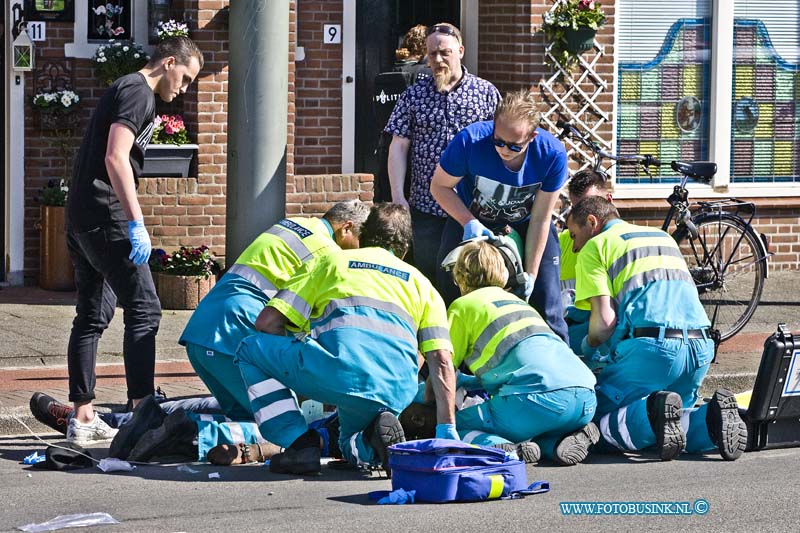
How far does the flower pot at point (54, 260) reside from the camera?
11.4 metres

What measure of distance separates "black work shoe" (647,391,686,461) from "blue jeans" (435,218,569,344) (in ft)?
3.34

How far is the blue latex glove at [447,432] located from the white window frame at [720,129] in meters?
6.54

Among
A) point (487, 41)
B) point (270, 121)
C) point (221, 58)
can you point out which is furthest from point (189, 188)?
point (270, 121)

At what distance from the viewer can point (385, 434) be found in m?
6.62

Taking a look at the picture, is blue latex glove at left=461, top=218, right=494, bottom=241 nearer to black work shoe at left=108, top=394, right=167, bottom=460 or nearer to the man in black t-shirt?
the man in black t-shirt

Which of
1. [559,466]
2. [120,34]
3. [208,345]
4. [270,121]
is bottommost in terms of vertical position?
[559,466]

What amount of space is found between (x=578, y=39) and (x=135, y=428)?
258 inches

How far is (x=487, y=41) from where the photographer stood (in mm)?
12719

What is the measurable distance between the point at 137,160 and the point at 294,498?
2186 millimetres

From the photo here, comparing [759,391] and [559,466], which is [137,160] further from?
[759,391]

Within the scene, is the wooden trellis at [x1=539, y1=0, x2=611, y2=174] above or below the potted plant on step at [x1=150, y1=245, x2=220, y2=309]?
above

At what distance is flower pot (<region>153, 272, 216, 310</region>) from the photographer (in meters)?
11.0

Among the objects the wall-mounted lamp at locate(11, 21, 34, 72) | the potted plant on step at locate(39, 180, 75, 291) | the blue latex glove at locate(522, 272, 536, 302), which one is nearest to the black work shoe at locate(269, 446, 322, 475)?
the blue latex glove at locate(522, 272, 536, 302)

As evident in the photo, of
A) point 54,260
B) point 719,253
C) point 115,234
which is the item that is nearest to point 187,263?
point 54,260
